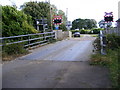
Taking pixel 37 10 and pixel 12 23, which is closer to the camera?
pixel 12 23

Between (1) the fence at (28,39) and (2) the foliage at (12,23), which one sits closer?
(1) the fence at (28,39)

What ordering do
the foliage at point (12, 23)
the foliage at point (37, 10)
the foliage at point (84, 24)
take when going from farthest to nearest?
the foliage at point (84, 24)
the foliage at point (37, 10)
the foliage at point (12, 23)

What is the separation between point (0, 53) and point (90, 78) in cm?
495

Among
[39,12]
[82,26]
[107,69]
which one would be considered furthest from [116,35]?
[82,26]

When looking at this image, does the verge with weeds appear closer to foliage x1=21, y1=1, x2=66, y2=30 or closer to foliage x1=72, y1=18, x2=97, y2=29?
foliage x1=21, y1=1, x2=66, y2=30

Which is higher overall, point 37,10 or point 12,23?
point 37,10

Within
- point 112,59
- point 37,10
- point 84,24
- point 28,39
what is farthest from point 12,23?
point 84,24

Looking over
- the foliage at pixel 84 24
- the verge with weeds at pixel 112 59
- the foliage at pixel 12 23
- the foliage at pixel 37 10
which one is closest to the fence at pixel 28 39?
the foliage at pixel 12 23

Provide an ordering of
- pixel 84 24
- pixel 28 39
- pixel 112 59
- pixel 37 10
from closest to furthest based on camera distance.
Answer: pixel 112 59
pixel 28 39
pixel 37 10
pixel 84 24

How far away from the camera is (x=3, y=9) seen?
40.7ft

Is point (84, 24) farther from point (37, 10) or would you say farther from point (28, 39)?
point (28, 39)

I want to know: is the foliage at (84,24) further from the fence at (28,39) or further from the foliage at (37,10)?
the fence at (28,39)

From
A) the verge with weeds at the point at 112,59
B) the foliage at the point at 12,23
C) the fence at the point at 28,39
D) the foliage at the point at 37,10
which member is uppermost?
the foliage at the point at 37,10

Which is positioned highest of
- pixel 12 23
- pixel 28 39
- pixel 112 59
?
pixel 12 23
